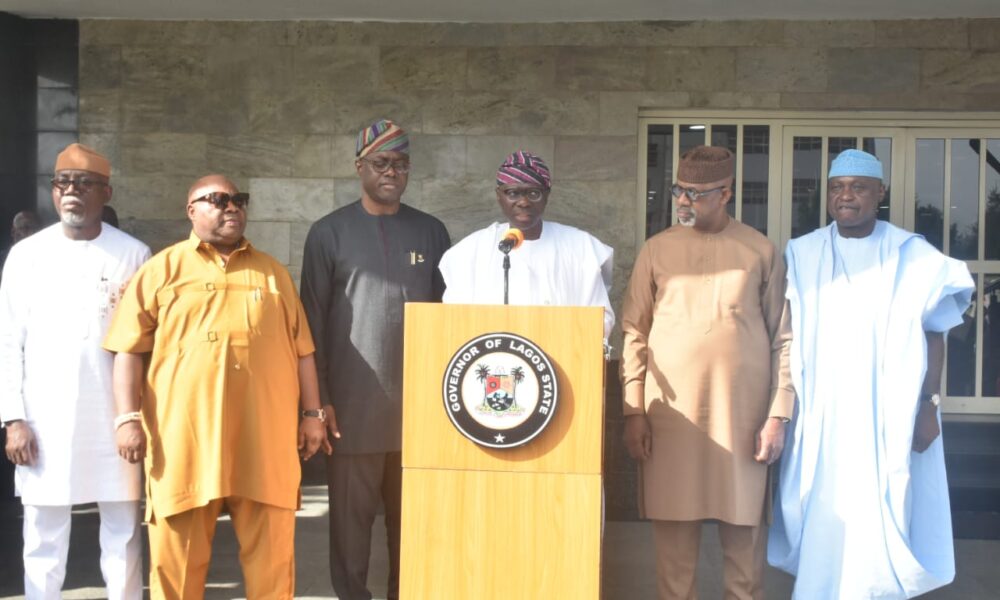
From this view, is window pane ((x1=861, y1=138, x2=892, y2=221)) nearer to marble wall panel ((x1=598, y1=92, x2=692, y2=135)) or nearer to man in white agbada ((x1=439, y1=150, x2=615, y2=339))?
marble wall panel ((x1=598, y1=92, x2=692, y2=135))

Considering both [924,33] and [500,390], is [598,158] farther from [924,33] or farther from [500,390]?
[500,390]

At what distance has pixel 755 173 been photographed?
654 cm

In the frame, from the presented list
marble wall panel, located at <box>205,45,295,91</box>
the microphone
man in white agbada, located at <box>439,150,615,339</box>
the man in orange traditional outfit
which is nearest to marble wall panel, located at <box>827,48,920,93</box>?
man in white agbada, located at <box>439,150,615,339</box>

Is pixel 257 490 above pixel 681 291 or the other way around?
the other way around

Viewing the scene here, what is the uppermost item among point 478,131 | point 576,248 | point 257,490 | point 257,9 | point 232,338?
point 257,9

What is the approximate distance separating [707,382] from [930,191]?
9.91 ft

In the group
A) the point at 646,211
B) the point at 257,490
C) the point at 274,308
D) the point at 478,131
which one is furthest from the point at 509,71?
the point at 257,490

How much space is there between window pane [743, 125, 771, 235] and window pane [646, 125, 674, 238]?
0.42 metres

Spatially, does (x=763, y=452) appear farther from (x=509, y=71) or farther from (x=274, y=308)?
(x=509, y=71)

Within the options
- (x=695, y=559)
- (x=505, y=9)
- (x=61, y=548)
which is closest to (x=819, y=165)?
(x=505, y=9)

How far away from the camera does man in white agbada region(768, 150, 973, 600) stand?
4320mm

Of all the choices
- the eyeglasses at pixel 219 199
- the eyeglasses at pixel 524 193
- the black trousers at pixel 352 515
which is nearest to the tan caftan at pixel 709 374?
the eyeglasses at pixel 524 193

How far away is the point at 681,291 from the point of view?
169 inches

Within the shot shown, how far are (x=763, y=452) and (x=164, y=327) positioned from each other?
2197mm
